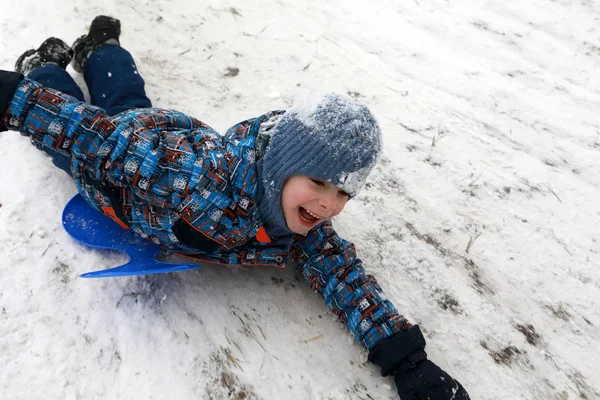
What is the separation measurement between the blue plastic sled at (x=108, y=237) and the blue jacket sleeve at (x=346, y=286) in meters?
0.52

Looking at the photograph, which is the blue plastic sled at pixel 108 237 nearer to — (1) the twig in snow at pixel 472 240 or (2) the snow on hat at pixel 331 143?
(2) the snow on hat at pixel 331 143

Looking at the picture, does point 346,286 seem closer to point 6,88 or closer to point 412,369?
point 412,369

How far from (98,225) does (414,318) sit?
1.52 metres

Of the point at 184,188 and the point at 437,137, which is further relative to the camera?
the point at 437,137

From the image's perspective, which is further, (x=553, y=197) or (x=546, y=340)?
(x=553, y=197)

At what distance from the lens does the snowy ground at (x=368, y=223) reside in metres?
1.70

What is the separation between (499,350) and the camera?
200 centimetres

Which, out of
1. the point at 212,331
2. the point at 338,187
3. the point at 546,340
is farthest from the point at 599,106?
the point at 212,331

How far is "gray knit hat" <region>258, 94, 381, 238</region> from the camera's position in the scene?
1.63 metres

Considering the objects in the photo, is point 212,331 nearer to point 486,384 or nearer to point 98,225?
point 98,225

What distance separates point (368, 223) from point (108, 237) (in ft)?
4.31

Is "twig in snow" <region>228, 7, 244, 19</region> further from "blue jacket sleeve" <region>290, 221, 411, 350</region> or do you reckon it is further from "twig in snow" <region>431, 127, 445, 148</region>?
"blue jacket sleeve" <region>290, 221, 411, 350</region>

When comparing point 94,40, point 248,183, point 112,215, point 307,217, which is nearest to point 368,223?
point 307,217

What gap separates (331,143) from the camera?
163cm
